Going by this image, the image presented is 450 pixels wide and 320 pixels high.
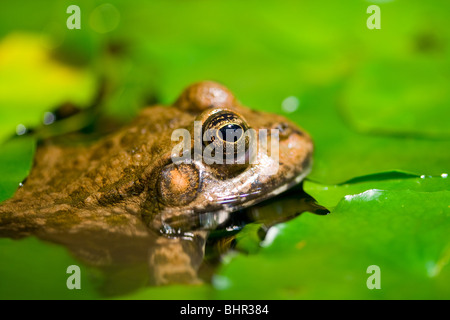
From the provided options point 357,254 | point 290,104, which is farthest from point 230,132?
point 290,104

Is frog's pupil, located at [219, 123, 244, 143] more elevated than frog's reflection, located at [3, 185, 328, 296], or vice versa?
Answer: frog's pupil, located at [219, 123, 244, 143]

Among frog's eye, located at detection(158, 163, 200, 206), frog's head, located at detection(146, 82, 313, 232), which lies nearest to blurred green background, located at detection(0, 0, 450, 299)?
frog's head, located at detection(146, 82, 313, 232)

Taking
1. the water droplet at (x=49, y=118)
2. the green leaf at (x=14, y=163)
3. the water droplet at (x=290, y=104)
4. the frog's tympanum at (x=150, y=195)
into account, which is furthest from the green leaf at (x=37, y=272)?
the water droplet at (x=290, y=104)

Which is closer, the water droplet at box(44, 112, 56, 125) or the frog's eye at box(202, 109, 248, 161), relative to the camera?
the frog's eye at box(202, 109, 248, 161)

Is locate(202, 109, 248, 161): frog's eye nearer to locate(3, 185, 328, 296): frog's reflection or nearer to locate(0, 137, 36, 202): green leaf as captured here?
locate(3, 185, 328, 296): frog's reflection

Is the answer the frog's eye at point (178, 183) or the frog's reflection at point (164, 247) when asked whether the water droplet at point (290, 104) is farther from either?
the frog's eye at point (178, 183)

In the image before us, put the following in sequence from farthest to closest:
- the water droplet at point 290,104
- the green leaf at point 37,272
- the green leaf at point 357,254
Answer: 1. the water droplet at point 290,104
2. the green leaf at point 37,272
3. the green leaf at point 357,254

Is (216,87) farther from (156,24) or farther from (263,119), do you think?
(156,24)
